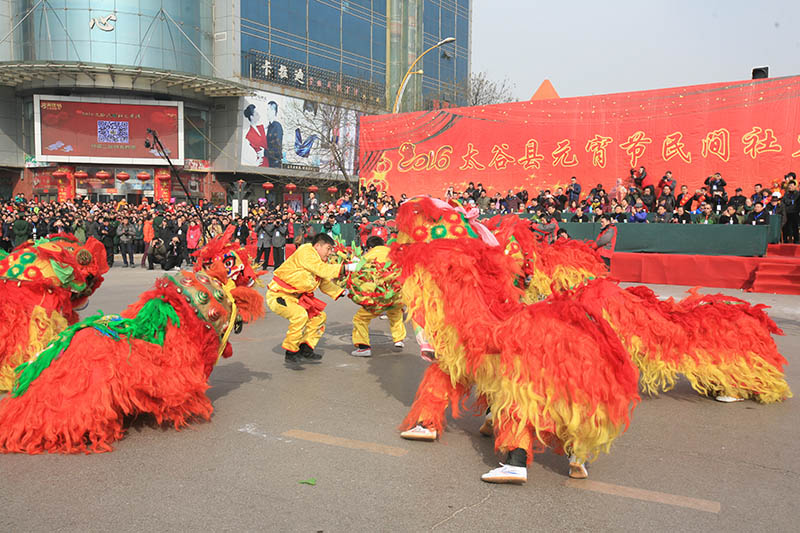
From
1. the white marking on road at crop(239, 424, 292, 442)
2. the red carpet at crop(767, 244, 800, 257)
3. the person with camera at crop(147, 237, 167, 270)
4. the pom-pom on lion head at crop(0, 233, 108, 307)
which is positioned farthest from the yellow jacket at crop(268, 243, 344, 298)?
the person with camera at crop(147, 237, 167, 270)

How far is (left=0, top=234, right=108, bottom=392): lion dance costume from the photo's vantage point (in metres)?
5.57

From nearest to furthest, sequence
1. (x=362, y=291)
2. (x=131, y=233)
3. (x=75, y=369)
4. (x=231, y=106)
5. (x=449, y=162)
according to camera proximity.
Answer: (x=75, y=369) → (x=362, y=291) → (x=131, y=233) → (x=449, y=162) → (x=231, y=106)

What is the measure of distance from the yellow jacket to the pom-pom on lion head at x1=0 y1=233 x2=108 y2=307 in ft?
5.98

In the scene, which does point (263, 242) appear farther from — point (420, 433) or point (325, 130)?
point (325, 130)

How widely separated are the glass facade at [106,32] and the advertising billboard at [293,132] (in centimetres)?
547

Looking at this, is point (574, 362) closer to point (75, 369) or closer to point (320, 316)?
point (75, 369)

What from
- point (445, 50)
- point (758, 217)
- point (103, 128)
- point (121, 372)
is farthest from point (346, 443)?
point (445, 50)

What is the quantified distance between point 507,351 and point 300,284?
3.52 meters

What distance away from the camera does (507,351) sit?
12.0 feet

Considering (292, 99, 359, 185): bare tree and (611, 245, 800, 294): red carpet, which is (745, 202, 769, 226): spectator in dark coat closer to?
(611, 245, 800, 294): red carpet

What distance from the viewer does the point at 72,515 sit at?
3305 mm

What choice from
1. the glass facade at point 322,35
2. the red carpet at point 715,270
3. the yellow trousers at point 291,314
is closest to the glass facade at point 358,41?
the glass facade at point 322,35

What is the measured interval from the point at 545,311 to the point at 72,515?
108 inches

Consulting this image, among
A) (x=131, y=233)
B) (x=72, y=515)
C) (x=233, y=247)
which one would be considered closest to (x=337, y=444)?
(x=72, y=515)
